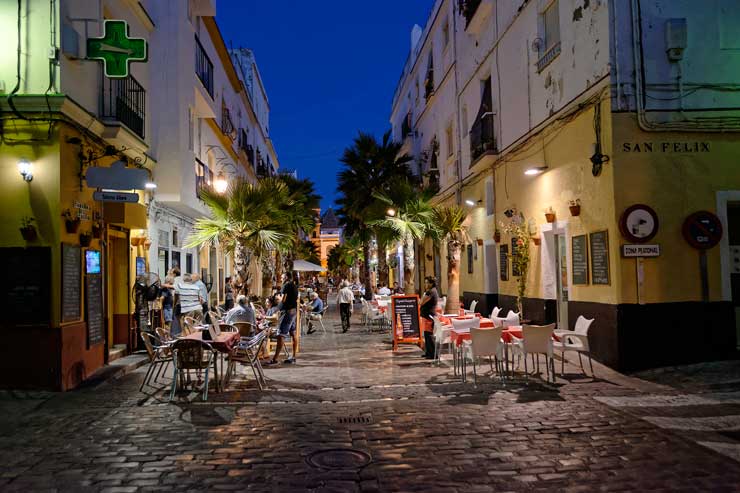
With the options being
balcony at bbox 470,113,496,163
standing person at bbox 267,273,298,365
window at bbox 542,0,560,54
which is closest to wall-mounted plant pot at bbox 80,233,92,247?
standing person at bbox 267,273,298,365

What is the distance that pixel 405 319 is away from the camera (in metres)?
14.0

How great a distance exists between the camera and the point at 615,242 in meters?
10.1

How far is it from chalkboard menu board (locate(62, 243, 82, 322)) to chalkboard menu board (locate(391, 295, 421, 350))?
22.2 ft

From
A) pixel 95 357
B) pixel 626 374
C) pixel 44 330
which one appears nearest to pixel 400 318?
pixel 626 374

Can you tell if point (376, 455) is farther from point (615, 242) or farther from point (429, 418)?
point (615, 242)

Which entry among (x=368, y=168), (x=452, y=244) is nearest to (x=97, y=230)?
(x=452, y=244)

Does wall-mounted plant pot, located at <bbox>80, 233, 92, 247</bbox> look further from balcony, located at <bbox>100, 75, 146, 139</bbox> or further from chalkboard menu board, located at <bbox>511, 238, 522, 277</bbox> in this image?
chalkboard menu board, located at <bbox>511, 238, 522, 277</bbox>

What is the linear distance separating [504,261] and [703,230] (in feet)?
22.0

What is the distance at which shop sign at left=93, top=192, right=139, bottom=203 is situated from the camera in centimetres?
1011

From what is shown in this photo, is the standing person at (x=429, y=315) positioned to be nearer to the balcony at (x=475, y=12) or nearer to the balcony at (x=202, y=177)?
the balcony at (x=202, y=177)

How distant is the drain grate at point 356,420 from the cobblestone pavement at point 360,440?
2cm

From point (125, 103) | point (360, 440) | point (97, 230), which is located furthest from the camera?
point (125, 103)

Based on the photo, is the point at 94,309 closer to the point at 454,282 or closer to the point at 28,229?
the point at 28,229

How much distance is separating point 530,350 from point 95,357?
299 inches
